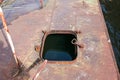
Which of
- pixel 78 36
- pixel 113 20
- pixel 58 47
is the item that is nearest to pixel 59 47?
pixel 58 47

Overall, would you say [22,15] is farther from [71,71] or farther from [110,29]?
[110,29]

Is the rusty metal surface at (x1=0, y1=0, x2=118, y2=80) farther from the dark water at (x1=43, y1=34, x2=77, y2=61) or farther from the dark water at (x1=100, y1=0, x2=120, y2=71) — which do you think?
the dark water at (x1=100, y1=0, x2=120, y2=71)

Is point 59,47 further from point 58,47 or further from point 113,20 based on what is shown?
point 113,20

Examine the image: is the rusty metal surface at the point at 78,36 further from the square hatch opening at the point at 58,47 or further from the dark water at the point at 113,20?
the dark water at the point at 113,20

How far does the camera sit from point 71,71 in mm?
3611

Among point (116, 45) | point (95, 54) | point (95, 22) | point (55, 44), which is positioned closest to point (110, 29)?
point (116, 45)

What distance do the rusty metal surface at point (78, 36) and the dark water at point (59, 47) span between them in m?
0.20

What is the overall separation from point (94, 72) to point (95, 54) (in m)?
0.45

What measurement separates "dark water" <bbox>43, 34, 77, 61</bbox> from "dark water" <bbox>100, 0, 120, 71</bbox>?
184 centimetres

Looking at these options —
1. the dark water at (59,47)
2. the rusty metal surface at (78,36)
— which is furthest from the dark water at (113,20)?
the dark water at (59,47)

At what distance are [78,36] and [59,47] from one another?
60 centimetres

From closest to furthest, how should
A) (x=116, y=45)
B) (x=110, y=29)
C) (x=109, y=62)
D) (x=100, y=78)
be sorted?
(x=100, y=78) → (x=109, y=62) → (x=116, y=45) → (x=110, y=29)

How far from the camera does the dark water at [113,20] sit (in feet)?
20.7

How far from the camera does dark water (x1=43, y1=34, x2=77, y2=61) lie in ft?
14.5
